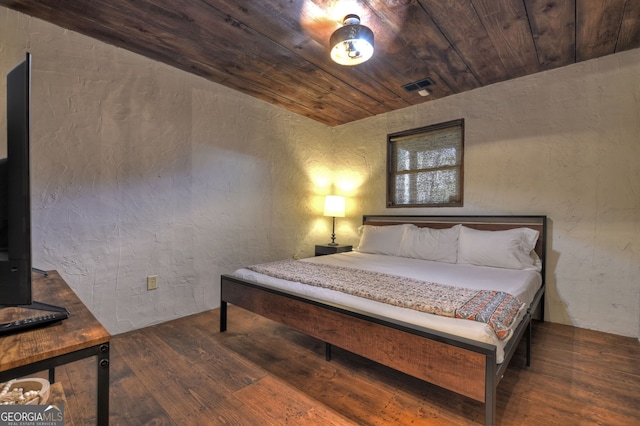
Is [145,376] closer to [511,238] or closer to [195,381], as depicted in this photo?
[195,381]

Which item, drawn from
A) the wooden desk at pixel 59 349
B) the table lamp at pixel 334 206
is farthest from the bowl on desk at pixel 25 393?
the table lamp at pixel 334 206

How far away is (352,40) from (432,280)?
170 cm

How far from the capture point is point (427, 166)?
3.44 m

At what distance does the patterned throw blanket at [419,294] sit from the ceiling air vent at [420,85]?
195 cm

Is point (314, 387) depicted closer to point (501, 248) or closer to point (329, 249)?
point (501, 248)

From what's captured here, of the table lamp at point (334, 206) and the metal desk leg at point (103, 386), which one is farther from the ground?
the table lamp at point (334, 206)

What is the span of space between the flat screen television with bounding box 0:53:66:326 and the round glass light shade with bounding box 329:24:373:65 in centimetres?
162

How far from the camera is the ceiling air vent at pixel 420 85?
9.29 ft

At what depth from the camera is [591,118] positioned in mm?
2484

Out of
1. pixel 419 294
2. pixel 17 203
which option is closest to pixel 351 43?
pixel 419 294

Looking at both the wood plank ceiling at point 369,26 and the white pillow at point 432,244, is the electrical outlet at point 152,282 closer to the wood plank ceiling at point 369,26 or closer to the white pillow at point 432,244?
the wood plank ceiling at point 369,26

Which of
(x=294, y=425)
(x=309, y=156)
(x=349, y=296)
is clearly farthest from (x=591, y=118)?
(x=294, y=425)

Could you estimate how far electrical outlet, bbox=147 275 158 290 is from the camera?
2518mm

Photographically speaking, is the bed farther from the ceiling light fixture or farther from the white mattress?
the ceiling light fixture
